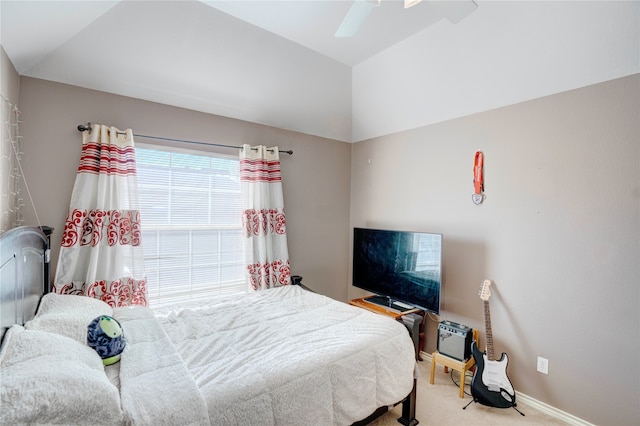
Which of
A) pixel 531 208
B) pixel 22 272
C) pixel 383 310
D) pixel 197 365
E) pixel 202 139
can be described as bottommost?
pixel 383 310

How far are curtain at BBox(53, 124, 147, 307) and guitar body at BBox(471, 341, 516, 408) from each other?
2.80 metres

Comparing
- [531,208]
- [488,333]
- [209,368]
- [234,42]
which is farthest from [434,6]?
[488,333]

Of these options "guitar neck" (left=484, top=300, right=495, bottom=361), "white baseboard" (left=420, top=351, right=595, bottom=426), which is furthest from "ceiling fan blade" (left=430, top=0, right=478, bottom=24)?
"white baseboard" (left=420, top=351, right=595, bottom=426)

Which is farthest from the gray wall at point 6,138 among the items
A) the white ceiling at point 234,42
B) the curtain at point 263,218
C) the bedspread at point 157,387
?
the curtain at point 263,218

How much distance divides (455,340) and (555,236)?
115cm

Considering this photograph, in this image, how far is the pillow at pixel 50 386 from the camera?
35.5 inches

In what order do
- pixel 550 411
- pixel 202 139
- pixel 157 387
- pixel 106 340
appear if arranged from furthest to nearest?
pixel 202 139
pixel 550 411
pixel 106 340
pixel 157 387

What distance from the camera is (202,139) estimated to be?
3.03 metres

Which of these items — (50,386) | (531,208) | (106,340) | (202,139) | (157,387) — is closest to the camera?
(50,386)

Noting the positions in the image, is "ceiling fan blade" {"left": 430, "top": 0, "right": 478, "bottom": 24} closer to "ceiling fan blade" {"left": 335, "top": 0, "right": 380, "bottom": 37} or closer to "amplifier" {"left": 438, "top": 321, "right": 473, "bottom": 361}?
"ceiling fan blade" {"left": 335, "top": 0, "right": 380, "bottom": 37}

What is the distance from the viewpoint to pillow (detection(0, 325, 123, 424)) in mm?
902

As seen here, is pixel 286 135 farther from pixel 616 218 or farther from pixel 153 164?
pixel 616 218

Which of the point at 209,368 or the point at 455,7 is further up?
the point at 455,7

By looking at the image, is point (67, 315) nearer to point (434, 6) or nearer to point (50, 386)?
point (50, 386)
